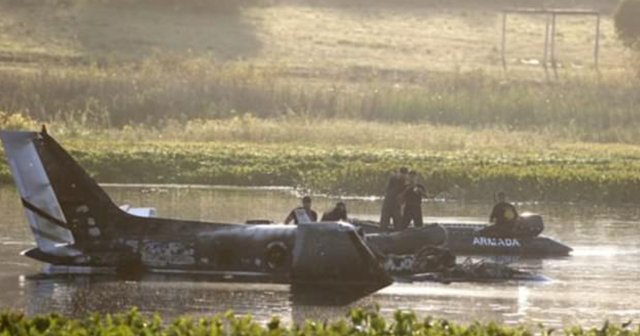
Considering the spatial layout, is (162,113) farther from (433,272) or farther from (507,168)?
(433,272)

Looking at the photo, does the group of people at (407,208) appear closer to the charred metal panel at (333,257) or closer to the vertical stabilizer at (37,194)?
the charred metal panel at (333,257)

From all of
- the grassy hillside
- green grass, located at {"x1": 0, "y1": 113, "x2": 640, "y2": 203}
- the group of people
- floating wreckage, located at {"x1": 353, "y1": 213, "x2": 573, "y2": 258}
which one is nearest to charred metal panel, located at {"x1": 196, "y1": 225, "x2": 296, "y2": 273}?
the group of people

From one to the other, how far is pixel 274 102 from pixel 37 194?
122ft

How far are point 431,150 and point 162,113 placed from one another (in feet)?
39.3

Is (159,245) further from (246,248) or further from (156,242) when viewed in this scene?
(246,248)

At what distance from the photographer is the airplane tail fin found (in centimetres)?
3416

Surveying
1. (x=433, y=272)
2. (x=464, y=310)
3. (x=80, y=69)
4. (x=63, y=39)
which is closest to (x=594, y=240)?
(x=433, y=272)

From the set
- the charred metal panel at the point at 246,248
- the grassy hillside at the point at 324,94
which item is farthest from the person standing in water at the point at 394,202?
the grassy hillside at the point at 324,94

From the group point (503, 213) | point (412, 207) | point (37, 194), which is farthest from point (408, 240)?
point (37, 194)

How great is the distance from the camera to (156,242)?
112 ft

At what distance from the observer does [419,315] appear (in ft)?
99.8

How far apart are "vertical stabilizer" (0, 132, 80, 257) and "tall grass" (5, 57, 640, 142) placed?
32027 mm

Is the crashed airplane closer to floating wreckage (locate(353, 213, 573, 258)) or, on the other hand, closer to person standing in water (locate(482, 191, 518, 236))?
floating wreckage (locate(353, 213, 573, 258))

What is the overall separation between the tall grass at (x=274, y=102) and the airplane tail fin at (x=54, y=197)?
105 ft
